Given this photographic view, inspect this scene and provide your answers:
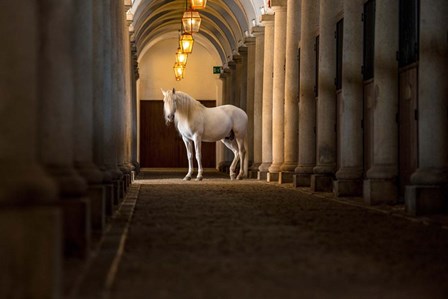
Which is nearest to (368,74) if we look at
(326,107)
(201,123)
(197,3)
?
(326,107)

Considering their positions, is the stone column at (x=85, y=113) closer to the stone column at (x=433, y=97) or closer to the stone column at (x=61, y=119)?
the stone column at (x=61, y=119)

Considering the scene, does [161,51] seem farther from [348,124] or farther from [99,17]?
[99,17]

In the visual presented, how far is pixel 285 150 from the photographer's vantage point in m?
21.8

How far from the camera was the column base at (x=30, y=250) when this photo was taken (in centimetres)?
436

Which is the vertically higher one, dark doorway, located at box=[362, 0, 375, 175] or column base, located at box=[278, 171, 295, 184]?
dark doorway, located at box=[362, 0, 375, 175]

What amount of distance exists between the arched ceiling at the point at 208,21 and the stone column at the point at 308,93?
34.0 ft

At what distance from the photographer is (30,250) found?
443 cm

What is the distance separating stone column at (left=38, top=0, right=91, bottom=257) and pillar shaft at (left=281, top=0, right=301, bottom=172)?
1456cm

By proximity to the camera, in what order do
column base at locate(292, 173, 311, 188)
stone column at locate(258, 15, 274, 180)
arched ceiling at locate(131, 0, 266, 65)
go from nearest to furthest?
column base at locate(292, 173, 311, 188), stone column at locate(258, 15, 274, 180), arched ceiling at locate(131, 0, 266, 65)

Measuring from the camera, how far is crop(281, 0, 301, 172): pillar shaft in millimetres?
21266

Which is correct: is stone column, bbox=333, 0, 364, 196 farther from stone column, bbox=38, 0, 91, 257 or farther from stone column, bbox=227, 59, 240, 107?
stone column, bbox=227, 59, 240, 107

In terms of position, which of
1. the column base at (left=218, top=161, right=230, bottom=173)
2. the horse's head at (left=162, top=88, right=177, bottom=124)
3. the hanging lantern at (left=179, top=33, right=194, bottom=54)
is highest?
the hanging lantern at (left=179, top=33, right=194, bottom=54)

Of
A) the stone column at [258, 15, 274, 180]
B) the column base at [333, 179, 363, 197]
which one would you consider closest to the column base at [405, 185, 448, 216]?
the column base at [333, 179, 363, 197]

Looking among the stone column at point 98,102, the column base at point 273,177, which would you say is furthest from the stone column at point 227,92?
the stone column at point 98,102
